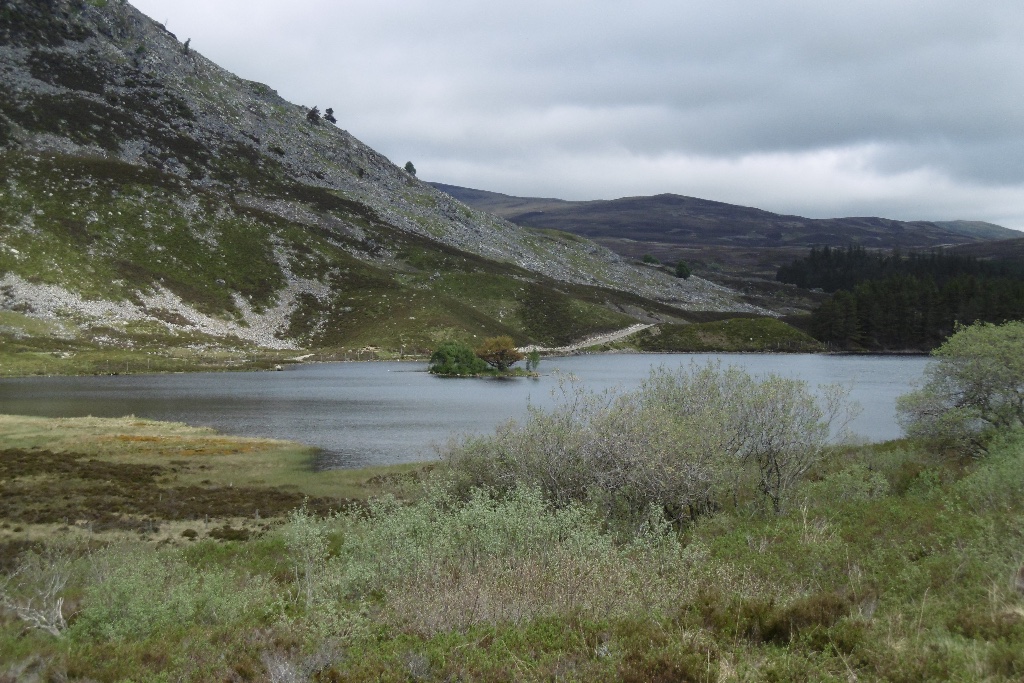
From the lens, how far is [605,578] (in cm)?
1461

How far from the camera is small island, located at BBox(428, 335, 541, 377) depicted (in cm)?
13275

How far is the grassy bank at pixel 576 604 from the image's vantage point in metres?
11.1

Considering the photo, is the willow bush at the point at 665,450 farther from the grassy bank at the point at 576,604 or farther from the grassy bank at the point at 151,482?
the grassy bank at the point at 151,482

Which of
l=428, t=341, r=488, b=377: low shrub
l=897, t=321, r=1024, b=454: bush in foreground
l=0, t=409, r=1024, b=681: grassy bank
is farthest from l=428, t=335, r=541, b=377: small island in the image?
l=0, t=409, r=1024, b=681: grassy bank

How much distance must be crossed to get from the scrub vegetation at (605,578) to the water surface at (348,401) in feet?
46.2

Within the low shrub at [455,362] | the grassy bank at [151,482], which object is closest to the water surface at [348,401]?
the low shrub at [455,362]

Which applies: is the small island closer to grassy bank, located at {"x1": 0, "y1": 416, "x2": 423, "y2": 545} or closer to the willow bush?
grassy bank, located at {"x1": 0, "y1": 416, "x2": 423, "y2": 545}

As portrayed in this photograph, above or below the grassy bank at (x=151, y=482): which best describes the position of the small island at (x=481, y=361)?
below

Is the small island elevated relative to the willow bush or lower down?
lower down

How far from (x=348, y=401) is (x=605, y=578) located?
75.4 m

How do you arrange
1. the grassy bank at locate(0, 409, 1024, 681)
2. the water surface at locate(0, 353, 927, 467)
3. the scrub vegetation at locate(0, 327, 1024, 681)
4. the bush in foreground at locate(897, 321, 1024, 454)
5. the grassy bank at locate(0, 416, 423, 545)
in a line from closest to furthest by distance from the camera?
1. the grassy bank at locate(0, 409, 1024, 681)
2. the scrub vegetation at locate(0, 327, 1024, 681)
3. the grassy bank at locate(0, 416, 423, 545)
4. the bush in foreground at locate(897, 321, 1024, 454)
5. the water surface at locate(0, 353, 927, 467)

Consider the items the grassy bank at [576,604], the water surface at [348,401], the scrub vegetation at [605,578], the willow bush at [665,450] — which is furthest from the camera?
the water surface at [348,401]

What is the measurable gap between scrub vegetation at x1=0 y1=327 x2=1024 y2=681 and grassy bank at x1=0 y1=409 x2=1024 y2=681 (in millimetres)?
59

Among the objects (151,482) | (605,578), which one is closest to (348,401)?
(151,482)
